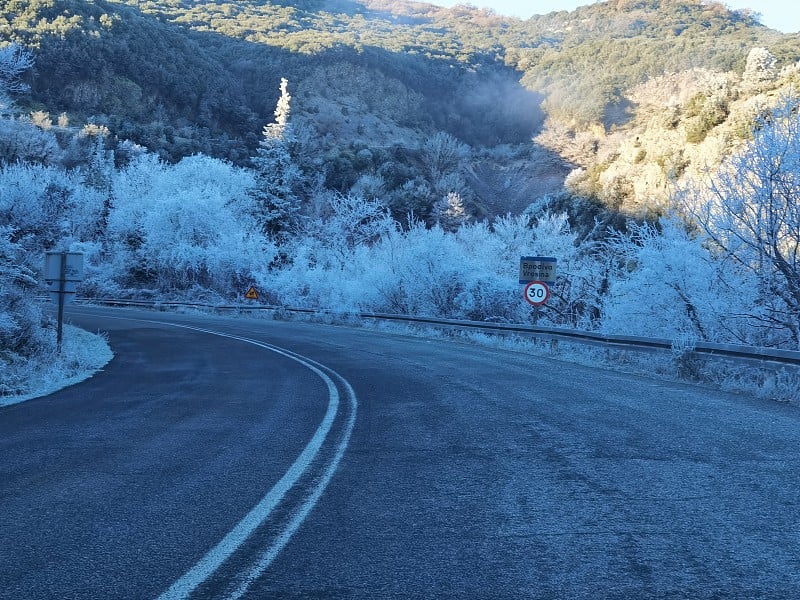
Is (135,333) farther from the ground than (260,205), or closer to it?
closer to it

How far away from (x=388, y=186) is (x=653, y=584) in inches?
3010

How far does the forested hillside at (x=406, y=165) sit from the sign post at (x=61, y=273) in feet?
3.25

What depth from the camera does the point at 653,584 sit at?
3525 millimetres

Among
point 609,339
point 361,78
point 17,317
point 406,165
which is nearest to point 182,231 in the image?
point 17,317

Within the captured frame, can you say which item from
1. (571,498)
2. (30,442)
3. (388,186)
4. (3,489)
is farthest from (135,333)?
(388,186)

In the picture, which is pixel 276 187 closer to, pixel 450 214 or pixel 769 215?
pixel 450 214

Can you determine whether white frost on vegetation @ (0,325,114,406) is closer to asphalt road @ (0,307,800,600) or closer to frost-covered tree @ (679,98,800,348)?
asphalt road @ (0,307,800,600)

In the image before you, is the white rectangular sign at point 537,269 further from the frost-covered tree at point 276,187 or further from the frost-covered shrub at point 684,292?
the frost-covered tree at point 276,187

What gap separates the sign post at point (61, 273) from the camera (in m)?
17.4

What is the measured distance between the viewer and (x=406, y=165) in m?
86.6

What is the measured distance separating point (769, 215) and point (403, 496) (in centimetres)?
1137

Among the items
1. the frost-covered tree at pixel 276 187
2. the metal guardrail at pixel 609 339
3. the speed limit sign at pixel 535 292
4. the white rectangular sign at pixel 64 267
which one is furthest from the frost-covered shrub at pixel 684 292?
the frost-covered tree at pixel 276 187

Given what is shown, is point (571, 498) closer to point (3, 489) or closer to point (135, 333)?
point (3, 489)

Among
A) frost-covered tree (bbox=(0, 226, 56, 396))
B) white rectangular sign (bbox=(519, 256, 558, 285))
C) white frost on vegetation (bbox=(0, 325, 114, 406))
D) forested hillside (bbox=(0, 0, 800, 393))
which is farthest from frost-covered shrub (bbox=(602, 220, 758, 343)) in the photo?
frost-covered tree (bbox=(0, 226, 56, 396))
